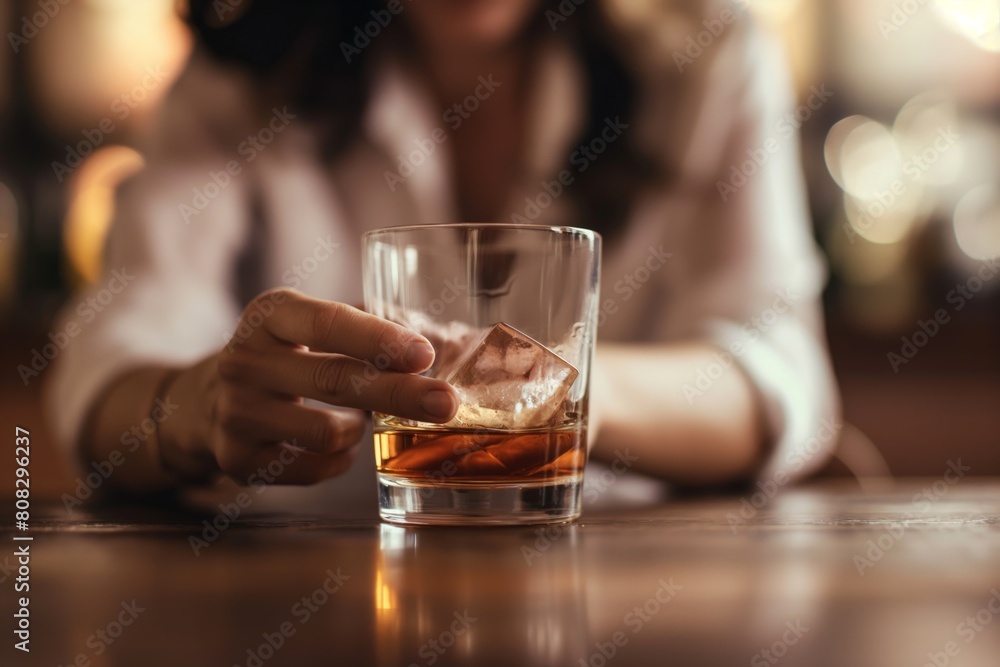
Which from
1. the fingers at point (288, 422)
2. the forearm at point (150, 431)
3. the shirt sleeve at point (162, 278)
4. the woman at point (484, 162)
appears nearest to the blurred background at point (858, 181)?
the woman at point (484, 162)

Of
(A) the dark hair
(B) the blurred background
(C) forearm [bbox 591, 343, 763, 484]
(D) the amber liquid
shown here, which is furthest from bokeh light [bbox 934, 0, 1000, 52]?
(D) the amber liquid

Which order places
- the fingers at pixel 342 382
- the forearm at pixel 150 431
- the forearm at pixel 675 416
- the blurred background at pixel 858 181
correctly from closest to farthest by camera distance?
1. the fingers at pixel 342 382
2. the forearm at pixel 150 431
3. the forearm at pixel 675 416
4. the blurred background at pixel 858 181

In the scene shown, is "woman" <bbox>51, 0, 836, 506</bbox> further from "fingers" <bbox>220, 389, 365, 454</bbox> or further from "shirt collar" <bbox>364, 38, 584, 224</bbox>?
"fingers" <bbox>220, 389, 365, 454</bbox>

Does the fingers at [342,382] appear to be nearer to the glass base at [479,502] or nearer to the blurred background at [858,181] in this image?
the glass base at [479,502]

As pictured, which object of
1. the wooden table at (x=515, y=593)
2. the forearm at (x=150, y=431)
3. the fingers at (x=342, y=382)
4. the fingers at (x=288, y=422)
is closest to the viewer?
the wooden table at (x=515, y=593)

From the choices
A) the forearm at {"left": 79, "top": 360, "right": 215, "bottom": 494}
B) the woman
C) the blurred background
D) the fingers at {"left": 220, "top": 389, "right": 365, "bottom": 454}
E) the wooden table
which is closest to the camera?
the wooden table

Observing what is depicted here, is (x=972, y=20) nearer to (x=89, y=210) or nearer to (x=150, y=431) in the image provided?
(x=89, y=210)
